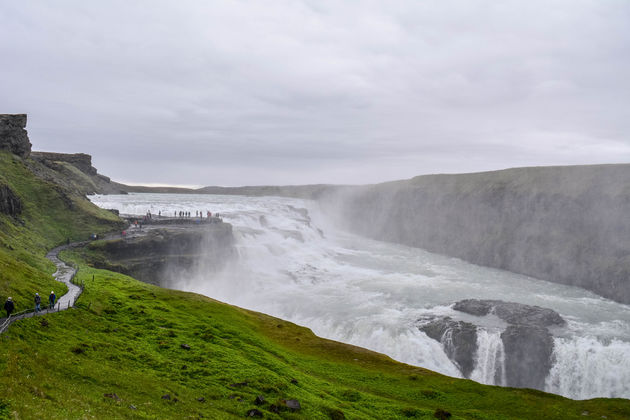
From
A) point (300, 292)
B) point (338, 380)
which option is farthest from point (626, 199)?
point (338, 380)

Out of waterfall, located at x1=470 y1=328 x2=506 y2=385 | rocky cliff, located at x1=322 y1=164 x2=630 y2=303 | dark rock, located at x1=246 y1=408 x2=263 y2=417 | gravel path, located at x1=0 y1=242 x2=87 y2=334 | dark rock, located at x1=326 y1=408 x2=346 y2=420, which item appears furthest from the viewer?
rocky cliff, located at x1=322 y1=164 x2=630 y2=303

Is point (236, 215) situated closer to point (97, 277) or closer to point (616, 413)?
point (97, 277)

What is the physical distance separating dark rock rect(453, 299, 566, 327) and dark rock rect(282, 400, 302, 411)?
35732 millimetres

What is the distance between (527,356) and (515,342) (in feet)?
5.45

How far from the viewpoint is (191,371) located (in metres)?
22.2

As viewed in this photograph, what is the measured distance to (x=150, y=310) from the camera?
106ft

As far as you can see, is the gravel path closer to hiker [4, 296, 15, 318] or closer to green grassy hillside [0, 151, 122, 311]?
hiker [4, 296, 15, 318]

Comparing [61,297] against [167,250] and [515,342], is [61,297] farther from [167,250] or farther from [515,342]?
[515,342]

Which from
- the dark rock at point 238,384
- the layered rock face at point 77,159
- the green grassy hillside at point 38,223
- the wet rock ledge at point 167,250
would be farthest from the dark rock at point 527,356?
the layered rock face at point 77,159

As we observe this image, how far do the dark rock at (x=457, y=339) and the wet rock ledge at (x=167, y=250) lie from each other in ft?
130

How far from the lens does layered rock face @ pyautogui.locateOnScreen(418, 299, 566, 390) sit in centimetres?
4056

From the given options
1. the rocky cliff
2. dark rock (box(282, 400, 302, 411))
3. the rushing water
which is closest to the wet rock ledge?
the rushing water

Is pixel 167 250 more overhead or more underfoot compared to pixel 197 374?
more overhead

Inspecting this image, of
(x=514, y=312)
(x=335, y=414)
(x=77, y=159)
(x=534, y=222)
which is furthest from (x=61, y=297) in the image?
(x=77, y=159)
